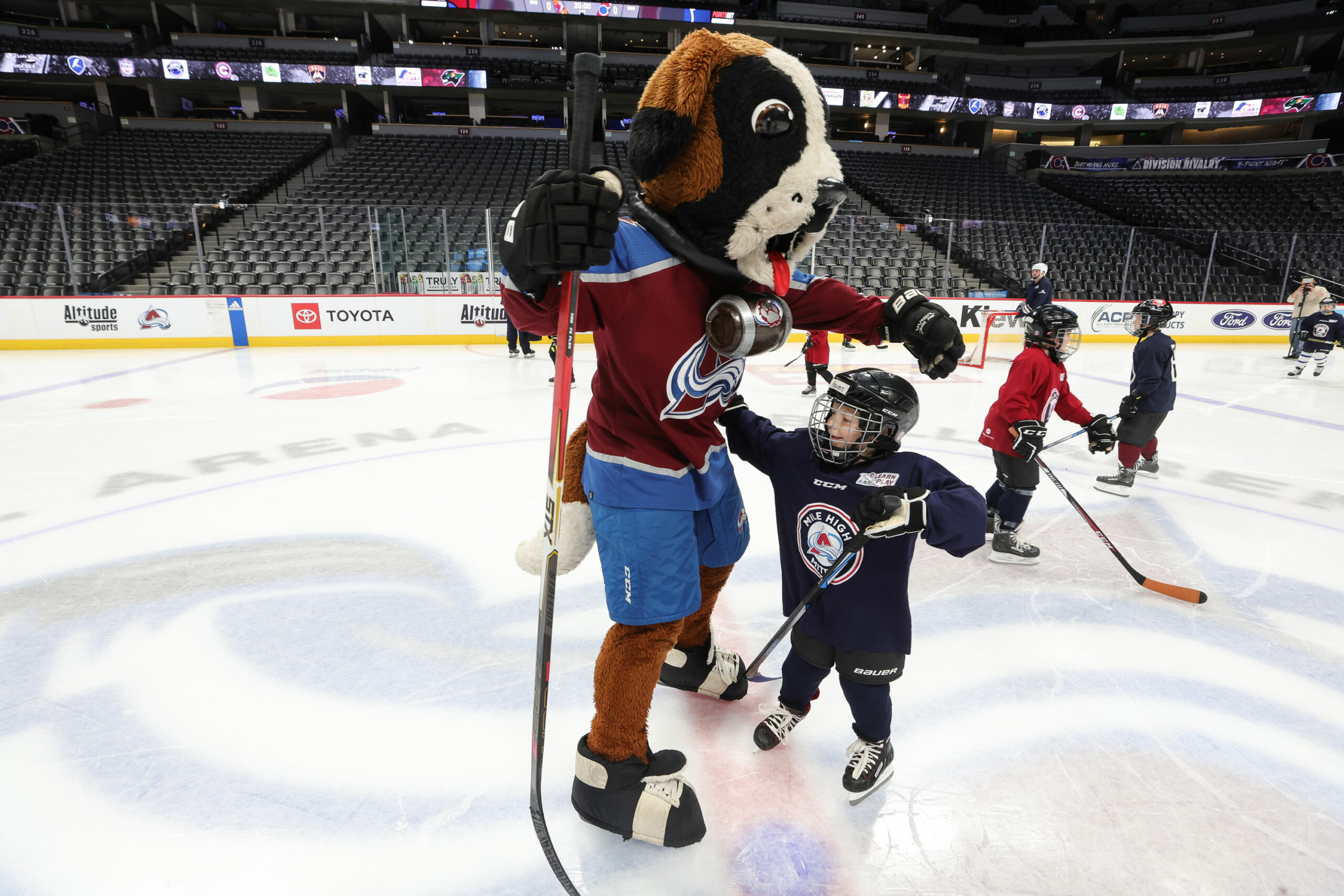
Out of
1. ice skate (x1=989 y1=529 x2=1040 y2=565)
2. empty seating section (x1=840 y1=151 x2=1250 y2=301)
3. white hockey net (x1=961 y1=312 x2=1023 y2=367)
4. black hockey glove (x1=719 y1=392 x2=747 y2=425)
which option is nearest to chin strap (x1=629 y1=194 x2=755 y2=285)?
black hockey glove (x1=719 y1=392 x2=747 y2=425)

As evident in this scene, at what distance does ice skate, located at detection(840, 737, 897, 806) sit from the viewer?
5.98ft

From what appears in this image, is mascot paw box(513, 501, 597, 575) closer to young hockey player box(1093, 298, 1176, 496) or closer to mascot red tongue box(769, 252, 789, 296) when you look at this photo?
mascot red tongue box(769, 252, 789, 296)

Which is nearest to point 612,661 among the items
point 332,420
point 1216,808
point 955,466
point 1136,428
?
point 1216,808

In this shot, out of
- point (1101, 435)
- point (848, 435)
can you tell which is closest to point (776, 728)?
point (848, 435)

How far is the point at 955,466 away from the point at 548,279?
4.17m

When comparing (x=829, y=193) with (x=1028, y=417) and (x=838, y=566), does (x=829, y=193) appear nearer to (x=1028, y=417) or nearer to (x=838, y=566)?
(x=838, y=566)

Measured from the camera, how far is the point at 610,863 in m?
1.63

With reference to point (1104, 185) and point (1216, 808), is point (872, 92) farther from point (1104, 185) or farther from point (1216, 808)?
point (1216, 808)

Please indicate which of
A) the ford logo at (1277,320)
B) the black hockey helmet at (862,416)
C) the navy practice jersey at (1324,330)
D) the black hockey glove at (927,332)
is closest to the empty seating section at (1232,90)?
the ford logo at (1277,320)

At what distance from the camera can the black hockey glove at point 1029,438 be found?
2.99m

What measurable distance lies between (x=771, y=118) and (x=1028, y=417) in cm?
239

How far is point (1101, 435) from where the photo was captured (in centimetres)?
322

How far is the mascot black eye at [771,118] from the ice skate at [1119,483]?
4124mm

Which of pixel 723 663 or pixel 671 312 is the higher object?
pixel 671 312
